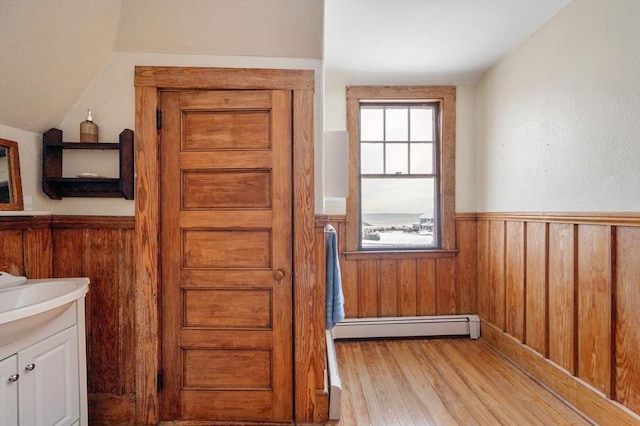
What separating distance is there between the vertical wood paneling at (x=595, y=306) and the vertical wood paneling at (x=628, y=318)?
4 centimetres

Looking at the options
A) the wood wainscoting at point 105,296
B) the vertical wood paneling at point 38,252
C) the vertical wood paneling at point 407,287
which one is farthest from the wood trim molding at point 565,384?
the vertical wood paneling at point 38,252

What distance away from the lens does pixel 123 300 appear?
1.89m

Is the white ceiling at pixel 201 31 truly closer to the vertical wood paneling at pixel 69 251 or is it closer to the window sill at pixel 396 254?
the vertical wood paneling at pixel 69 251

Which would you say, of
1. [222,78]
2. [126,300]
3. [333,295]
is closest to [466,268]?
[333,295]

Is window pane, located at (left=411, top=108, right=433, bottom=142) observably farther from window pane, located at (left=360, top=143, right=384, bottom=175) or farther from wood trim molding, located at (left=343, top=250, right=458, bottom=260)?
wood trim molding, located at (left=343, top=250, right=458, bottom=260)

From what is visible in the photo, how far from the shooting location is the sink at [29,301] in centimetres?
123

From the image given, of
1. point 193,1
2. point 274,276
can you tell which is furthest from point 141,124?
point 274,276

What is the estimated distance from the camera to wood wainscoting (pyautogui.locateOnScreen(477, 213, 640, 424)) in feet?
5.68

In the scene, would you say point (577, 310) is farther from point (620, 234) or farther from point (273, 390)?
point (273, 390)

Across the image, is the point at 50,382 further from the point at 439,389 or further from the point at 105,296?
the point at 439,389

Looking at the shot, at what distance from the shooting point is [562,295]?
7.09 feet

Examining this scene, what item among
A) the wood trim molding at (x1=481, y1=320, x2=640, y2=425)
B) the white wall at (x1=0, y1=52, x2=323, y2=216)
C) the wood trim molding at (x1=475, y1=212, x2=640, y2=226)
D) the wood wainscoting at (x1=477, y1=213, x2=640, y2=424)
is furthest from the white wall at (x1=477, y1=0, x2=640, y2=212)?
the white wall at (x1=0, y1=52, x2=323, y2=216)

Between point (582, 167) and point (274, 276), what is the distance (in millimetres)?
1982

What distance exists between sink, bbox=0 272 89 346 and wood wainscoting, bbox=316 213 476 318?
6.64 feet
